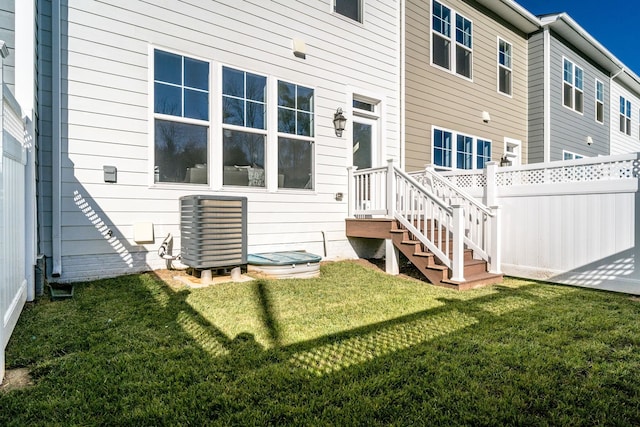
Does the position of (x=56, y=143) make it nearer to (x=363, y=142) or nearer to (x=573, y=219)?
(x=363, y=142)

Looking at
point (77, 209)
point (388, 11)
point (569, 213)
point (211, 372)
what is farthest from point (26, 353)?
point (388, 11)

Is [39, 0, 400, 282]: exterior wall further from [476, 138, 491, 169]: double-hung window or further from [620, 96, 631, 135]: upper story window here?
[620, 96, 631, 135]: upper story window

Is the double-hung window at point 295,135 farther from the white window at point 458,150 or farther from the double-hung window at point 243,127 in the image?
the white window at point 458,150

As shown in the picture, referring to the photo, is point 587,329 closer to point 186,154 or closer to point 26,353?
point 26,353

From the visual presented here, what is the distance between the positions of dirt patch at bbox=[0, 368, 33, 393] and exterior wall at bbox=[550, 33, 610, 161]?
1157 cm

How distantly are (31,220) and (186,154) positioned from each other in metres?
1.95

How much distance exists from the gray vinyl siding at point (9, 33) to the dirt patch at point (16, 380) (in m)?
2.92

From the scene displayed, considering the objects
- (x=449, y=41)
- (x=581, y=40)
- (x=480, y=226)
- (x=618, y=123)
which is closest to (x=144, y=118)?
(x=480, y=226)

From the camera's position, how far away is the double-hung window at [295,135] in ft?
19.0

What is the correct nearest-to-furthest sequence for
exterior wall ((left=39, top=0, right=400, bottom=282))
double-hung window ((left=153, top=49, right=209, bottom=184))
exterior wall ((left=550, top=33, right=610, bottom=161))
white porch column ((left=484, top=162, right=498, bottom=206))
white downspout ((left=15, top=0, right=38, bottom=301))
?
1. white downspout ((left=15, top=0, right=38, bottom=301))
2. exterior wall ((left=39, top=0, right=400, bottom=282))
3. double-hung window ((left=153, top=49, right=209, bottom=184))
4. white porch column ((left=484, top=162, right=498, bottom=206))
5. exterior wall ((left=550, top=33, right=610, bottom=161))

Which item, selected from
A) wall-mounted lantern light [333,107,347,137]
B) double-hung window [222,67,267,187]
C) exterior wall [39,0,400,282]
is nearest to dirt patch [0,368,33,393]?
exterior wall [39,0,400,282]

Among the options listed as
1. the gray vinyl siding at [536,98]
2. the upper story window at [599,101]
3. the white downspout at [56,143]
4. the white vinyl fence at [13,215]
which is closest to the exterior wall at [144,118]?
the white downspout at [56,143]

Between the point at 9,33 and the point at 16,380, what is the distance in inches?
139

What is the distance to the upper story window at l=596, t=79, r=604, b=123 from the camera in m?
12.3
